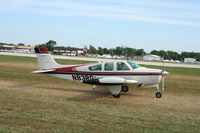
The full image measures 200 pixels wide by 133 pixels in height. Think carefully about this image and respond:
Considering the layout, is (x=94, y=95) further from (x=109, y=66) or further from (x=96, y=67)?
(x=109, y=66)

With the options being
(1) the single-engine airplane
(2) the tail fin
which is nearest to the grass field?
(1) the single-engine airplane

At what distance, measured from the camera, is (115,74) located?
12336 millimetres

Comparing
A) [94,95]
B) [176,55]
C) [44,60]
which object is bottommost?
[94,95]

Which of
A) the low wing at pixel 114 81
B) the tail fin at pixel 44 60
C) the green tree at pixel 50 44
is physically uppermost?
the green tree at pixel 50 44

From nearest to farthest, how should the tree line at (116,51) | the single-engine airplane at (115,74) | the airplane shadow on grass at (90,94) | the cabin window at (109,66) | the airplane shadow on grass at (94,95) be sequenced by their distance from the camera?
1. the airplane shadow on grass at (90,94)
2. the airplane shadow on grass at (94,95)
3. the single-engine airplane at (115,74)
4. the cabin window at (109,66)
5. the tree line at (116,51)

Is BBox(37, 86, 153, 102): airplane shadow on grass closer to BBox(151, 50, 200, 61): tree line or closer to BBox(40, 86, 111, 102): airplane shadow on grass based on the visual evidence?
BBox(40, 86, 111, 102): airplane shadow on grass

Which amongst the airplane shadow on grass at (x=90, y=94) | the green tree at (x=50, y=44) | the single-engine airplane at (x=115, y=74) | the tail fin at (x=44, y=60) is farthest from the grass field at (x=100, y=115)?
the green tree at (x=50, y=44)

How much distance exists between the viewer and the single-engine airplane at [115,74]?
11795 mm

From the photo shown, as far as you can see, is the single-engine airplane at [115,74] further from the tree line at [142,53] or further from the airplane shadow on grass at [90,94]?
the tree line at [142,53]

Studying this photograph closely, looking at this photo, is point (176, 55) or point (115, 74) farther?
point (176, 55)

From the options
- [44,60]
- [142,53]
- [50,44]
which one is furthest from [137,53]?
[44,60]

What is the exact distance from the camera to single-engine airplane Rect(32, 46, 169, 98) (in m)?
11.8

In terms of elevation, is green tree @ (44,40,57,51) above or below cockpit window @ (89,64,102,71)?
above

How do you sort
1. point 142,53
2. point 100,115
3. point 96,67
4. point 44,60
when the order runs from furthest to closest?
1. point 142,53
2. point 44,60
3. point 96,67
4. point 100,115
